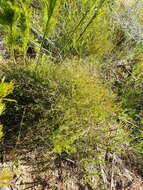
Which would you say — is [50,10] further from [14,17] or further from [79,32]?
[79,32]

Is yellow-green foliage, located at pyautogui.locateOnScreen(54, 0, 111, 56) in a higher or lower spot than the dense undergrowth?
higher

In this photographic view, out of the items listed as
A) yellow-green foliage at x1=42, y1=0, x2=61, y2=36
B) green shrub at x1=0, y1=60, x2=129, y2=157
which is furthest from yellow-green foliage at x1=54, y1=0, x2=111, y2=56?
yellow-green foliage at x1=42, y1=0, x2=61, y2=36

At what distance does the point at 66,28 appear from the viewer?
5.23 feet

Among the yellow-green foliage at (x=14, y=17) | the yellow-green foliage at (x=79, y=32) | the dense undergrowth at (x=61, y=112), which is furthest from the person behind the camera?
the yellow-green foliage at (x=79, y=32)

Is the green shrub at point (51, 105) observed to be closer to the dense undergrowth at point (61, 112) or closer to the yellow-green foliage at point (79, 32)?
the dense undergrowth at point (61, 112)

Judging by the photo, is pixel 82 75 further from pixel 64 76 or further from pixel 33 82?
pixel 33 82

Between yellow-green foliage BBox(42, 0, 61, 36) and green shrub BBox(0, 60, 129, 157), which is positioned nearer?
yellow-green foliage BBox(42, 0, 61, 36)

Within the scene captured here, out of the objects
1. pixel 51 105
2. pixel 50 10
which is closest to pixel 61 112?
pixel 51 105

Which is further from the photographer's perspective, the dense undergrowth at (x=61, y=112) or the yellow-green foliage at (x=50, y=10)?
the dense undergrowth at (x=61, y=112)

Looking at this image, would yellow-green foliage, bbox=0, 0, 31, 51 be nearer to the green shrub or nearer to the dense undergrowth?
the dense undergrowth

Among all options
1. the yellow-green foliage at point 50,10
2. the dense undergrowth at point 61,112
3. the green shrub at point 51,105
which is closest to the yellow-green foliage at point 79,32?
the dense undergrowth at point 61,112

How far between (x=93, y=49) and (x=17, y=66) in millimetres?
742

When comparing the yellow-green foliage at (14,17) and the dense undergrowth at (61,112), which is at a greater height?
the yellow-green foliage at (14,17)

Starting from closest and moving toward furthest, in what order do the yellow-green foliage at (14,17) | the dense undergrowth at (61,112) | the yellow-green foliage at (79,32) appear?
the yellow-green foliage at (14,17) < the dense undergrowth at (61,112) < the yellow-green foliage at (79,32)
